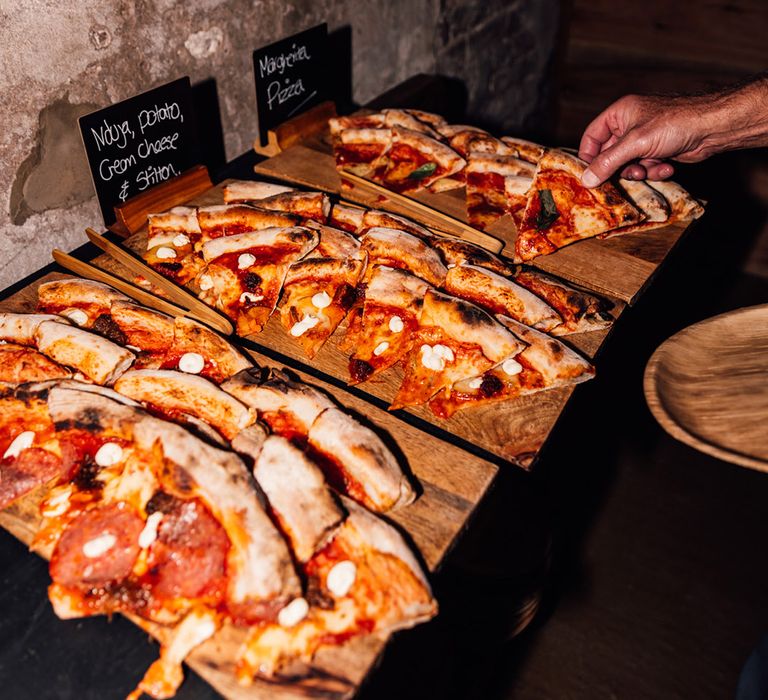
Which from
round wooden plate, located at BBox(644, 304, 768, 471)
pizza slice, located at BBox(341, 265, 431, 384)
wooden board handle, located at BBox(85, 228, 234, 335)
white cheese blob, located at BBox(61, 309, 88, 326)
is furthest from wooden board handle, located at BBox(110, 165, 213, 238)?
round wooden plate, located at BBox(644, 304, 768, 471)

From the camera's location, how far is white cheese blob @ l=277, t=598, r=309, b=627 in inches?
72.4

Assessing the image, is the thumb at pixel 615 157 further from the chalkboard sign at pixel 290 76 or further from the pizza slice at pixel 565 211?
the chalkboard sign at pixel 290 76

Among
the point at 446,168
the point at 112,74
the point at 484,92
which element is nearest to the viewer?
the point at 112,74

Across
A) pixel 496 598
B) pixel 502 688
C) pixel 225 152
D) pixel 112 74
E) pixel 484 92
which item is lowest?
pixel 502 688

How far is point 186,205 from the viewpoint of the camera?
143 inches

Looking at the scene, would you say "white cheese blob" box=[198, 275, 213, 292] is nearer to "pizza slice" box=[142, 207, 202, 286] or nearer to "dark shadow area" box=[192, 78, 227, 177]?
"pizza slice" box=[142, 207, 202, 286]

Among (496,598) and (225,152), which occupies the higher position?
(225,152)

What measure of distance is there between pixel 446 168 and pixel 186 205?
Result: 1.52 meters

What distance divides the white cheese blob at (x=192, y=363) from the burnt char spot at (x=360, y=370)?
0.61 m

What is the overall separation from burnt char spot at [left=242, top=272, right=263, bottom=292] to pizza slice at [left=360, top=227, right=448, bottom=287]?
524 millimetres

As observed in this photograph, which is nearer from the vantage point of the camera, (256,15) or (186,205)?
(186,205)

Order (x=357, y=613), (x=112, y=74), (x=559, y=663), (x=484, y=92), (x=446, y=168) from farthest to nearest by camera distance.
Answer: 1. (x=484, y=92)
2. (x=559, y=663)
3. (x=446, y=168)
4. (x=112, y=74)
5. (x=357, y=613)

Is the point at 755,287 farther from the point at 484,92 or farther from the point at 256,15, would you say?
the point at 256,15

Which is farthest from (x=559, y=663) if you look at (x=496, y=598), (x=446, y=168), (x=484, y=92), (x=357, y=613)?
(x=484, y=92)
